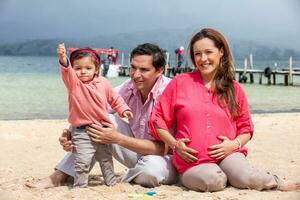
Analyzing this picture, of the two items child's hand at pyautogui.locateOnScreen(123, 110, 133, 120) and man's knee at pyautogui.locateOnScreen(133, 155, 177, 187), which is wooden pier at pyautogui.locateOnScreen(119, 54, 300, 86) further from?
child's hand at pyautogui.locateOnScreen(123, 110, 133, 120)

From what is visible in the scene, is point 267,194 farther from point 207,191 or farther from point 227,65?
point 227,65

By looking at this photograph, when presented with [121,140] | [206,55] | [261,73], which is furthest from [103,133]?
[261,73]

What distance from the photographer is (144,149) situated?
3.73 metres

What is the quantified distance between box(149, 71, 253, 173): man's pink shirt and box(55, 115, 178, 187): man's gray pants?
10cm

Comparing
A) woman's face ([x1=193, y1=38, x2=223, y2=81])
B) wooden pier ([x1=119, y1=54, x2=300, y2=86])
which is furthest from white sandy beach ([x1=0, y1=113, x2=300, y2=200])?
wooden pier ([x1=119, y1=54, x2=300, y2=86])

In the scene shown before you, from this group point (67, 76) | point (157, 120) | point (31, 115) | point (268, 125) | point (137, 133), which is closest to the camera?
point (67, 76)

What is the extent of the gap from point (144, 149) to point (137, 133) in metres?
0.20

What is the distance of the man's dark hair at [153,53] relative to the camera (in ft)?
12.3

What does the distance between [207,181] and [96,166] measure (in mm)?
1759

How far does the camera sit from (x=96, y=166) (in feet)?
16.3

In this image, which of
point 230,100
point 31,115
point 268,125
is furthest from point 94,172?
point 31,115

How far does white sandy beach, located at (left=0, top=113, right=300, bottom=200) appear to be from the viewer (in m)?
3.45

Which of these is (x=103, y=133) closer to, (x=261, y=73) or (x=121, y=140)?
(x=121, y=140)

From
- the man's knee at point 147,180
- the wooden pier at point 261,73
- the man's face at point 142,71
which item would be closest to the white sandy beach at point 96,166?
the man's knee at point 147,180
